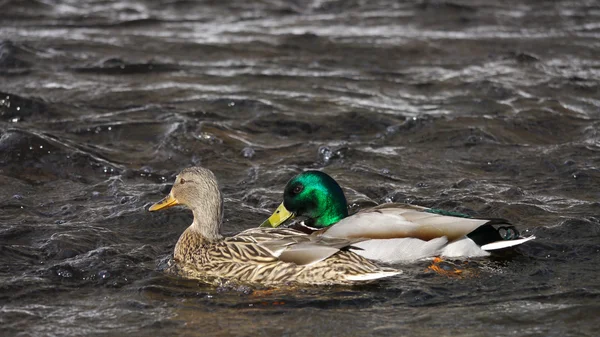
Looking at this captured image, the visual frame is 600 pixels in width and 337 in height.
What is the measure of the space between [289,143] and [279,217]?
8.48 ft

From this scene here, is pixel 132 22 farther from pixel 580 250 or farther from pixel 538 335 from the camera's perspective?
pixel 538 335

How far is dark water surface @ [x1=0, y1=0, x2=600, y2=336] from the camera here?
6.17 metres

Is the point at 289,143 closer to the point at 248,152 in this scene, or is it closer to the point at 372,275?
the point at 248,152

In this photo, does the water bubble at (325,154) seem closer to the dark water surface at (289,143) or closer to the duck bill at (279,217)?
the dark water surface at (289,143)

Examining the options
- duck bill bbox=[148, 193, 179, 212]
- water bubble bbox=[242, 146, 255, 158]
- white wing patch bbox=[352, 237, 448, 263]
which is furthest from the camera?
water bubble bbox=[242, 146, 255, 158]

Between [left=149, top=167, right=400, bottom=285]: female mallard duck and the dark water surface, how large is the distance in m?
0.15

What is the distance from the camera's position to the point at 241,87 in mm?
11812

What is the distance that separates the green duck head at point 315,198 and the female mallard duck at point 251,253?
362 mm

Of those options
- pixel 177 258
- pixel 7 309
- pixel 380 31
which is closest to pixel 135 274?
pixel 177 258

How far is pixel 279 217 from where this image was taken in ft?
24.5

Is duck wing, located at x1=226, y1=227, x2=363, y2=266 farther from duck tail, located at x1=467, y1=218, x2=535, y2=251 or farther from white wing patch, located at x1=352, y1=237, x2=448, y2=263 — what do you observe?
duck tail, located at x1=467, y1=218, x2=535, y2=251

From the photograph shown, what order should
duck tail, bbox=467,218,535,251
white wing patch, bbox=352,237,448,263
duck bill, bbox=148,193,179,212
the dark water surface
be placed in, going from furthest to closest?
duck bill, bbox=148,193,179,212 → duck tail, bbox=467,218,535,251 → white wing patch, bbox=352,237,448,263 → the dark water surface

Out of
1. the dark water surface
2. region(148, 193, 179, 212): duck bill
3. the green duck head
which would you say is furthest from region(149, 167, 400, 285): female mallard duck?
the green duck head

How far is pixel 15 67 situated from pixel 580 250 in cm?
749
